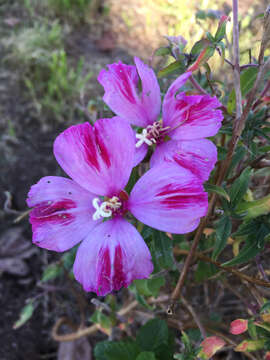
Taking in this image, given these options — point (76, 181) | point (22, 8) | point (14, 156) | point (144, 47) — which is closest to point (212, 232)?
point (76, 181)

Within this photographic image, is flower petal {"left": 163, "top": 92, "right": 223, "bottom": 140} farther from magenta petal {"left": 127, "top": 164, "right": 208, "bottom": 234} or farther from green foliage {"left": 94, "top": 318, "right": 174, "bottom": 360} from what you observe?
green foliage {"left": 94, "top": 318, "right": 174, "bottom": 360}

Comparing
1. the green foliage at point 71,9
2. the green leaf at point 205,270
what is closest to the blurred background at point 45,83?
the green foliage at point 71,9

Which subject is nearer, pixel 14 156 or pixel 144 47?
pixel 14 156

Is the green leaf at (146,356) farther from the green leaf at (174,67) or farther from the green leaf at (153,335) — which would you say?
the green leaf at (174,67)

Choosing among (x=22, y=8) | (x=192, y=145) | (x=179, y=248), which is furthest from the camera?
(x=22, y=8)

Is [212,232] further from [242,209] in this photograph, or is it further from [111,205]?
[111,205]

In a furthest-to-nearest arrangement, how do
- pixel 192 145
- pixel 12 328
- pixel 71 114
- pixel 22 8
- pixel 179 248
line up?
pixel 22 8, pixel 71 114, pixel 12 328, pixel 179 248, pixel 192 145

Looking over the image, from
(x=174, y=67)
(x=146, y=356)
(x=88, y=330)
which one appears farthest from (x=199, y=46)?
(x=88, y=330)
